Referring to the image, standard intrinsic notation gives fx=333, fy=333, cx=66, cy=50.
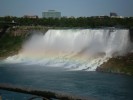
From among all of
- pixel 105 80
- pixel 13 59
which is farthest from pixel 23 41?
pixel 105 80

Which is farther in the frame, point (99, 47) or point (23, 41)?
point (23, 41)

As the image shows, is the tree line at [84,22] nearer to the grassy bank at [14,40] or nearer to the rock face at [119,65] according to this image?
the grassy bank at [14,40]

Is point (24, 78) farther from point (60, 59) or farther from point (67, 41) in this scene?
point (67, 41)

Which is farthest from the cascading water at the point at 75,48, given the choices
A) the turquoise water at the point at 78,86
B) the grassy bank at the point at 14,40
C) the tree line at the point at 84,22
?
the tree line at the point at 84,22

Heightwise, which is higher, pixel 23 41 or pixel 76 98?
pixel 76 98

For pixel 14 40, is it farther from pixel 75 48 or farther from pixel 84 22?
pixel 84 22
